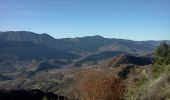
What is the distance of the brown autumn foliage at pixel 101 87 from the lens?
22.4 metres

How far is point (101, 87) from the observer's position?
74.1ft

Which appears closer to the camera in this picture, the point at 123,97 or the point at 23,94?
the point at 123,97

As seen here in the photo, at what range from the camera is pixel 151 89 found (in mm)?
19375

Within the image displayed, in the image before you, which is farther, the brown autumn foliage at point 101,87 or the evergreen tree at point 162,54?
the evergreen tree at point 162,54

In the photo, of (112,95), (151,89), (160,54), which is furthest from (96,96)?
(160,54)

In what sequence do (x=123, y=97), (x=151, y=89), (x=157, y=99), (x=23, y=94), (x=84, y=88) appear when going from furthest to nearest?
(x=23, y=94), (x=84, y=88), (x=123, y=97), (x=151, y=89), (x=157, y=99)

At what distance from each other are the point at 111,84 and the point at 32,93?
41.2m

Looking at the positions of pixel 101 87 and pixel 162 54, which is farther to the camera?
pixel 162 54

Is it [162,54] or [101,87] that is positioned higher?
[162,54]

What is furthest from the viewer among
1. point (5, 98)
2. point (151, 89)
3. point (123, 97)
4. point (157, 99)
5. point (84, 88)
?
point (5, 98)

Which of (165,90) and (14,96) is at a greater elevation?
(165,90)

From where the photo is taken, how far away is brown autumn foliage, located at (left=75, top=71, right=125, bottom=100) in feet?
73.5

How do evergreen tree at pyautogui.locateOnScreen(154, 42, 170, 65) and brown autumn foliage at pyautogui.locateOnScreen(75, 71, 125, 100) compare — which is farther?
evergreen tree at pyautogui.locateOnScreen(154, 42, 170, 65)

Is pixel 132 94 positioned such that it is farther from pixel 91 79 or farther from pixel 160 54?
pixel 160 54
